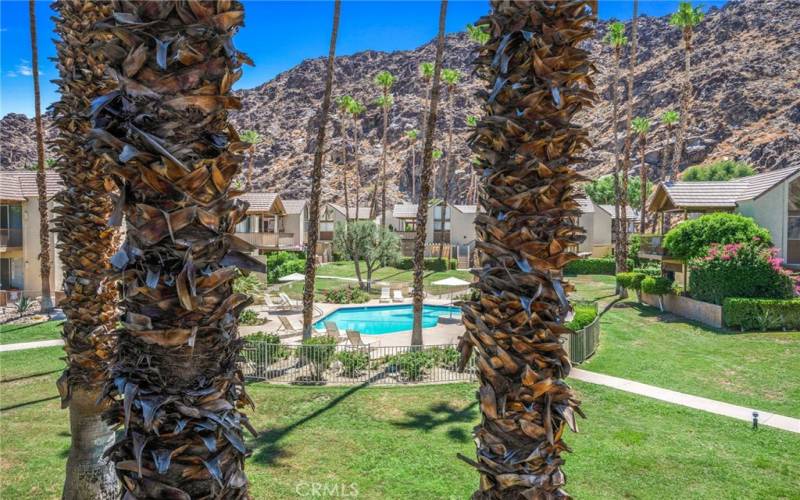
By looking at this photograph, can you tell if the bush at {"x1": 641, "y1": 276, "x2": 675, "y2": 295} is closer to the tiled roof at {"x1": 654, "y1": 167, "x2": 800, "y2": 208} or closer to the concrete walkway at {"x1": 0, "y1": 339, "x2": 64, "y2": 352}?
the tiled roof at {"x1": 654, "y1": 167, "x2": 800, "y2": 208}

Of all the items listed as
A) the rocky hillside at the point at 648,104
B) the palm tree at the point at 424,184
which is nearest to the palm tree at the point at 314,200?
the palm tree at the point at 424,184

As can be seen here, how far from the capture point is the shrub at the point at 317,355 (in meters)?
16.4

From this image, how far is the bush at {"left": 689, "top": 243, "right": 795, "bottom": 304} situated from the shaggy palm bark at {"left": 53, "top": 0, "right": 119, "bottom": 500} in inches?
1017

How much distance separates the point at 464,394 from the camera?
15.1 m

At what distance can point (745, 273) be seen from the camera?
2381 centimetres

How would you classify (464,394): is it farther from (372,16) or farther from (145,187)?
(145,187)

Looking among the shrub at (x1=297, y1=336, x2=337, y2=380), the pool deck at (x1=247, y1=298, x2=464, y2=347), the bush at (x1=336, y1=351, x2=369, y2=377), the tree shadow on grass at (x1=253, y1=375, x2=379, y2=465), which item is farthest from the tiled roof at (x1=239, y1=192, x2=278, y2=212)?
the tree shadow on grass at (x1=253, y1=375, x2=379, y2=465)

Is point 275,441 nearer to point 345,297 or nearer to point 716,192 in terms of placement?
point 345,297

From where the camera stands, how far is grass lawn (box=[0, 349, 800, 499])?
9500mm

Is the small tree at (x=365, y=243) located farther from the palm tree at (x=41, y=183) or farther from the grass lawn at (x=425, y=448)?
the grass lawn at (x=425, y=448)

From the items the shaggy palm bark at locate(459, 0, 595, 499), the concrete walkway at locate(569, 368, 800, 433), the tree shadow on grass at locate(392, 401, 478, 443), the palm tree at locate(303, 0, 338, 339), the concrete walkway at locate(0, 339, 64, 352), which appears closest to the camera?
the shaggy palm bark at locate(459, 0, 595, 499)

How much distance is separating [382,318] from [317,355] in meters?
14.8

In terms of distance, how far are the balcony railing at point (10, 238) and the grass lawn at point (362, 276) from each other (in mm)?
16486

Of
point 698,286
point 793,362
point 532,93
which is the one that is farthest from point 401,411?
point 698,286
